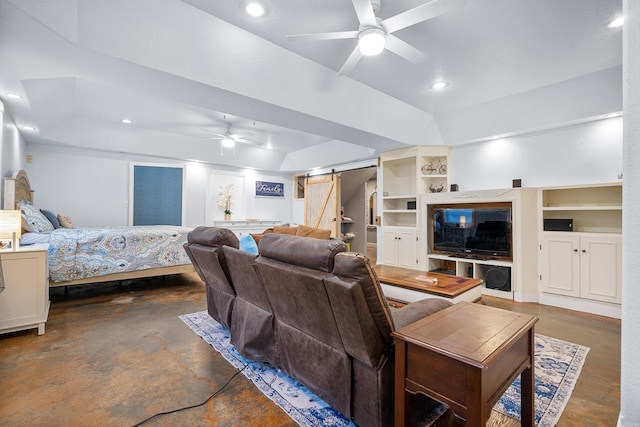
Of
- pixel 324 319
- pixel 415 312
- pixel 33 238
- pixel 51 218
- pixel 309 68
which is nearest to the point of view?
pixel 324 319

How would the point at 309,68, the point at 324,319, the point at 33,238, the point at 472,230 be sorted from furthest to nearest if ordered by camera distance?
the point at 472,230 → the point at 33,238 → the point at 309,68 → the point at 324,319

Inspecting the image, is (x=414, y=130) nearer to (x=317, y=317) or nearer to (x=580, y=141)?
(x=580, y=141)

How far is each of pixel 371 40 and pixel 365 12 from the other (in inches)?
8.5

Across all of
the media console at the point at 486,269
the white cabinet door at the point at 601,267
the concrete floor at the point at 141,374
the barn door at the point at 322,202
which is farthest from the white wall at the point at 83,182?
the white cabinet door at the point at 601,267

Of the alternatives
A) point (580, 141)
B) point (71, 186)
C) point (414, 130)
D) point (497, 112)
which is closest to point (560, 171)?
point (580, 141)

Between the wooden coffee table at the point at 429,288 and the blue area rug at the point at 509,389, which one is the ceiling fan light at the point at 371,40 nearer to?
the wooden coffee table at the point at 429,288

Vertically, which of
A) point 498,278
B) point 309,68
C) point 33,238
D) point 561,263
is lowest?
point 498,278

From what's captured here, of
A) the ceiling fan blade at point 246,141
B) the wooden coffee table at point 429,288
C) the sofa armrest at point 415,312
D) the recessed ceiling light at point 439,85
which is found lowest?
the wooden coffee table at point 429,288

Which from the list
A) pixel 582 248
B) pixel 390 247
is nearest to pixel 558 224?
pixel 582 248

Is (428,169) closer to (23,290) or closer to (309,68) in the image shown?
(309,68)

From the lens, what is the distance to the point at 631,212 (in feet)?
1.71

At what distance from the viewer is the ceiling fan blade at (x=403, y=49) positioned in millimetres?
2321

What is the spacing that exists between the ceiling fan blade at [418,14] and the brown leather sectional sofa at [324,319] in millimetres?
1761

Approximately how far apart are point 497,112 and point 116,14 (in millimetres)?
4609
